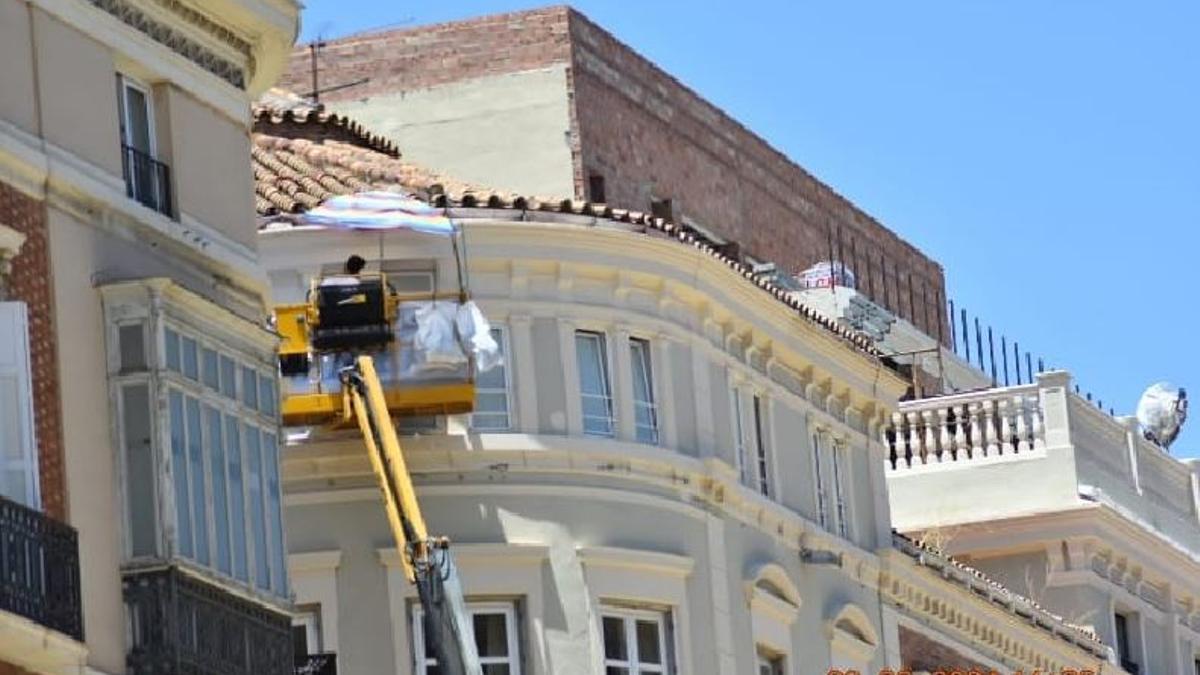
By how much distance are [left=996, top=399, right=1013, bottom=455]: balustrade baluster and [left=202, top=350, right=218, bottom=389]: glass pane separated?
27710 mm

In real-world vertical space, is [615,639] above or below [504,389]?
below

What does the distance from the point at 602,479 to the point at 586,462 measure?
0.28 meters

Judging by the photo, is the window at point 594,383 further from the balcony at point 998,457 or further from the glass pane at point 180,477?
the balcony at point 998,457

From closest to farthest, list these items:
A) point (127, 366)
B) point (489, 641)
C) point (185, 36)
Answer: point (127, 366) < point (185, 36) < point (489, 641)

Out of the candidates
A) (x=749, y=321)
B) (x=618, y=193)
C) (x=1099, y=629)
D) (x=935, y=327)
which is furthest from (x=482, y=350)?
(x=935, y=327)

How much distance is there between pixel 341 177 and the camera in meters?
51.2

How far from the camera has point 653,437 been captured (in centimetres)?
5109

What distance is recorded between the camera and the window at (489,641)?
48750mm

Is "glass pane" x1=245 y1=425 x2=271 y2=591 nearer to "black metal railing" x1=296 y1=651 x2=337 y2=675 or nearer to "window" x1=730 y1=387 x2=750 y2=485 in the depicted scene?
"black metal railing" x1=296 y1=651 x2=337 y2=675

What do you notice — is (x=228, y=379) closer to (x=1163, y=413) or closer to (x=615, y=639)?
(x=615, y=639)

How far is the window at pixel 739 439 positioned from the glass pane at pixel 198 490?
1472 cm

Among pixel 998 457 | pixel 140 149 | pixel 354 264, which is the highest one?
pixel 354 264

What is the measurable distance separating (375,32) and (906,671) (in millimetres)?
18090

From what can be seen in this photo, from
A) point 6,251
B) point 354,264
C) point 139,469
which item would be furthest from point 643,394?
point 6,251
